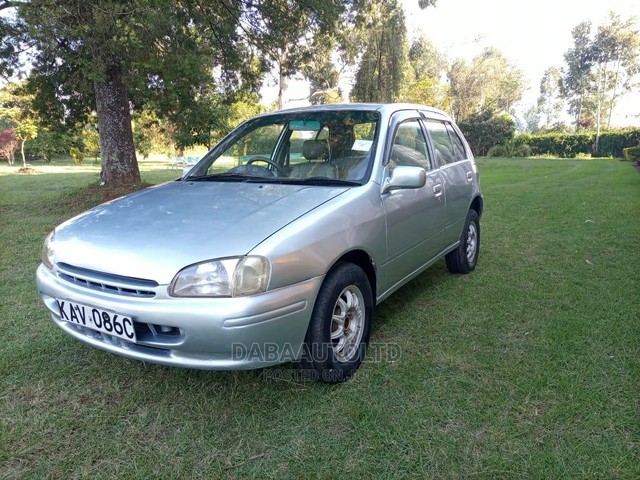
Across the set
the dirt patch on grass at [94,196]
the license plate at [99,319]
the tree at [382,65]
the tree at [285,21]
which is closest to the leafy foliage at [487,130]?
the tree at [382,65]

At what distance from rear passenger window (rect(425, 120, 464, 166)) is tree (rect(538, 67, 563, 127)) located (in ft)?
217

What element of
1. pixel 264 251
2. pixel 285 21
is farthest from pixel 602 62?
pixel 264 251

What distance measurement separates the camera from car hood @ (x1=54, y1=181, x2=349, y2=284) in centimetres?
198

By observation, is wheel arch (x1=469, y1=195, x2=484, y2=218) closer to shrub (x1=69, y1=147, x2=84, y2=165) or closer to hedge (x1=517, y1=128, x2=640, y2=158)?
shrub (x1=69, y1=147, x2=84, y2=165)

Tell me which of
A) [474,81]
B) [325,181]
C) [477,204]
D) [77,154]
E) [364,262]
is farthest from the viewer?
[474,81]

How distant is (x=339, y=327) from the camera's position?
2451 mm

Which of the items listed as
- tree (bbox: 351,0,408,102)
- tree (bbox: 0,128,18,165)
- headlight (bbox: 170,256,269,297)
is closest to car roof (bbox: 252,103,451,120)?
headlight (bbox: 170,256,269,297)

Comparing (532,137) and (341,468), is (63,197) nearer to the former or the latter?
(341,468)

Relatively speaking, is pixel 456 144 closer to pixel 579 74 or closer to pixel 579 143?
pixel 579 143

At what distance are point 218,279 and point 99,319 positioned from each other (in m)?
0.65

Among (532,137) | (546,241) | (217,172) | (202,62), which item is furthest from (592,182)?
(532,137)

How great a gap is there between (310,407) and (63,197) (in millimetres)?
9317

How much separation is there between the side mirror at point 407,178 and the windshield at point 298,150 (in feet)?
0.55

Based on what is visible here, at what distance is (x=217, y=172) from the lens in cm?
336
